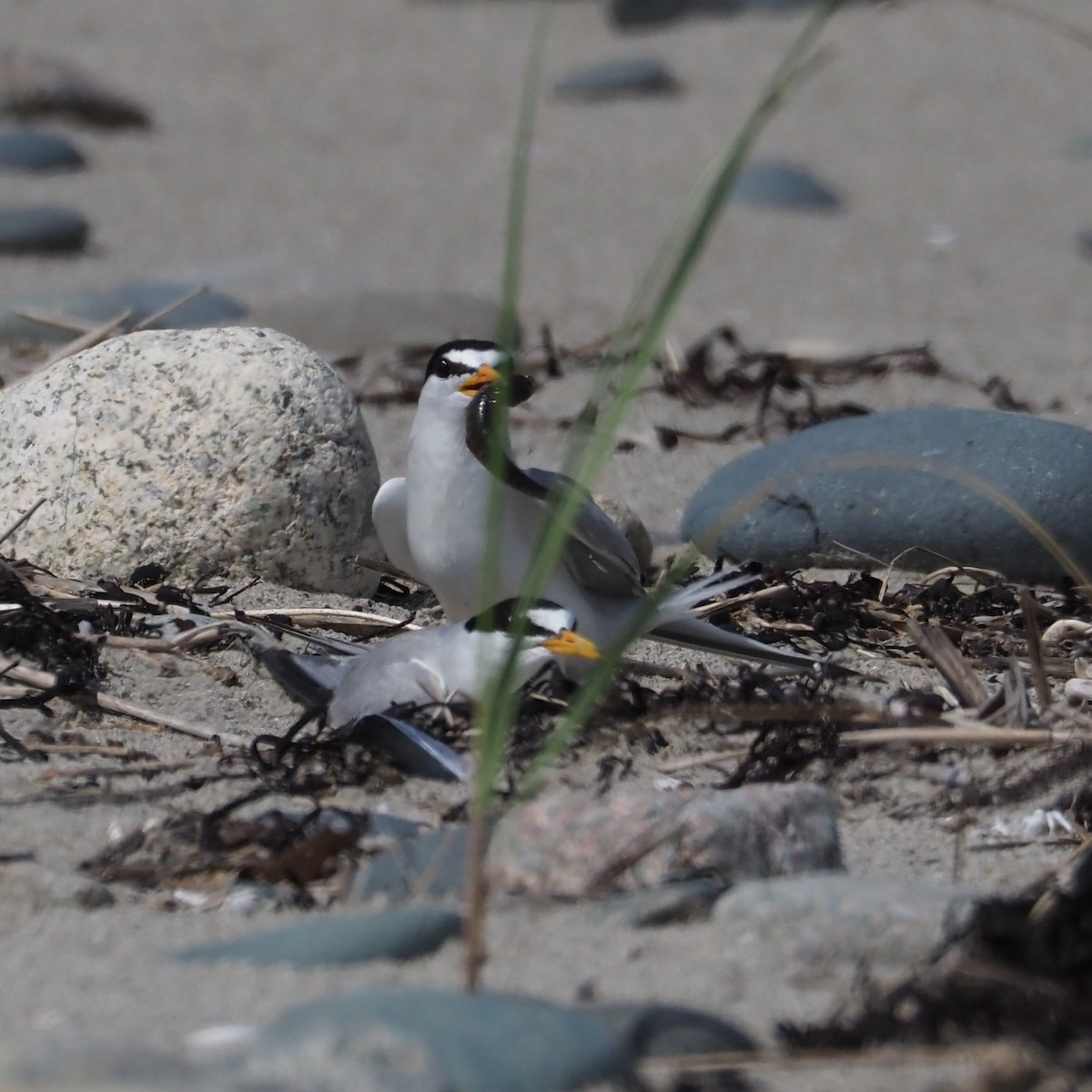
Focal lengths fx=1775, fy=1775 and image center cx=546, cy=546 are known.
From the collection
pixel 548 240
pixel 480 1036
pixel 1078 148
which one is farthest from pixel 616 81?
pixel 480 1036

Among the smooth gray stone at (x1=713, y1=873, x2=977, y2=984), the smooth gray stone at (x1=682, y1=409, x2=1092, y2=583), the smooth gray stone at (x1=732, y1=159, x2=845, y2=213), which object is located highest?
the smooth gray stone at (x1=713, y1=873, x2=977, y2=984)

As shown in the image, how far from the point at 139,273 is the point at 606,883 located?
602 centimetres

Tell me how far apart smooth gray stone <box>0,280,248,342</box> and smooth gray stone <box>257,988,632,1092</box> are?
4873 millimetres

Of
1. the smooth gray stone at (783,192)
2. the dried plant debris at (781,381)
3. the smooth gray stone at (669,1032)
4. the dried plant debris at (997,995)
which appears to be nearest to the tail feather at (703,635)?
the dried plant debris at (997,995)

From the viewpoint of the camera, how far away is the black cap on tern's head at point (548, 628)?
3.00 metres

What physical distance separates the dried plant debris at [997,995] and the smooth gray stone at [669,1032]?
65 mm

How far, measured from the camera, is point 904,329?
7.32m

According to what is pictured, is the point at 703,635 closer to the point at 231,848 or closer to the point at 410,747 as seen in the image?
the point at 410,747

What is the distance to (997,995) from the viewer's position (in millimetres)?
1943

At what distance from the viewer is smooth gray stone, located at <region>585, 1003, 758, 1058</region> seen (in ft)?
6.17

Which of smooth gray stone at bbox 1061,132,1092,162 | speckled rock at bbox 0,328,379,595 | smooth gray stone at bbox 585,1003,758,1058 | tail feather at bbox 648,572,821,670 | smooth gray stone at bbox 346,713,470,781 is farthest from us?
smooth gray stone at bbox 1061,132,1092,162

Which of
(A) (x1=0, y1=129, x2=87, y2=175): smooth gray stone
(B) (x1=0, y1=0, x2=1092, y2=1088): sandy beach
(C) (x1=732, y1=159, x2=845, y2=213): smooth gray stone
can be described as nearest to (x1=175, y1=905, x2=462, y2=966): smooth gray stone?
(B) (x1=0, y1=0, x2=1092, y2=1088): sandy beach

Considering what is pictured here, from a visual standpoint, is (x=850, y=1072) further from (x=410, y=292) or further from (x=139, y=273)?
(x=139, y=273)

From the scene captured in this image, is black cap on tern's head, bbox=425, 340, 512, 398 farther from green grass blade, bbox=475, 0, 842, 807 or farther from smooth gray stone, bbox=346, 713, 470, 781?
green grass blade, bbox=475, 0, 842, 807
